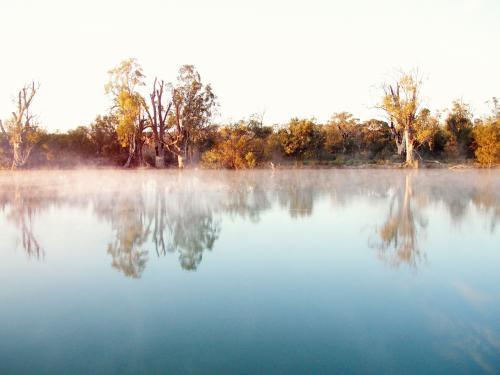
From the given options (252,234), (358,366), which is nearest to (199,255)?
(252,234)

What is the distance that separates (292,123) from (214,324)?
38633 mm

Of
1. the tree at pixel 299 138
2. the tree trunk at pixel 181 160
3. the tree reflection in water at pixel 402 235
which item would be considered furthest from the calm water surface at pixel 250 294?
the tree at pixel 299 138

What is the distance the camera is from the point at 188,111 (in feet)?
129

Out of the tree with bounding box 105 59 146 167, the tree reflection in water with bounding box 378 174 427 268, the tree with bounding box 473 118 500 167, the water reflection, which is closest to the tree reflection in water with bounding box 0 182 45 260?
the water reflection

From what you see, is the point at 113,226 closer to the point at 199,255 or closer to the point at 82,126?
the point at 199,255

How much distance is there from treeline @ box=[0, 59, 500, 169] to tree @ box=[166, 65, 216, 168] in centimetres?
9

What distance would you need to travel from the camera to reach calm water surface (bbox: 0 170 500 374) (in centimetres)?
334

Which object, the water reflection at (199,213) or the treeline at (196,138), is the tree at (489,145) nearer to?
the treeline at (196,138)

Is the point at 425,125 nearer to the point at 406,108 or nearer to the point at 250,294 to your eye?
the point at 406,108

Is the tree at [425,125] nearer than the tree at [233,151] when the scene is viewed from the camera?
No

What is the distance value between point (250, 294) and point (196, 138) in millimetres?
36189

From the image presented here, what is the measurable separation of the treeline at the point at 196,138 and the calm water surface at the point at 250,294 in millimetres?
27425

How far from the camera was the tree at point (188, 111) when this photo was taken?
38.5 m

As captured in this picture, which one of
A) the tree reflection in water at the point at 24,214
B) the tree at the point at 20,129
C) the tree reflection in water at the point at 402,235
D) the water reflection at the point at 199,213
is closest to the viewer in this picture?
the tree reflection in water at the point at 402,235
